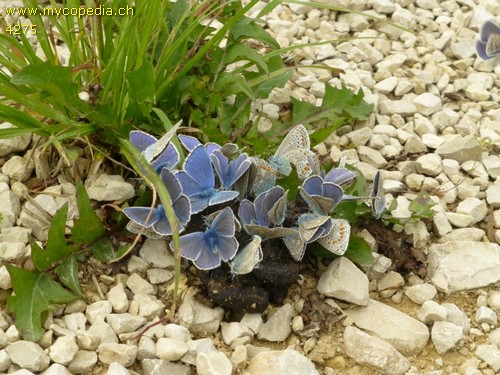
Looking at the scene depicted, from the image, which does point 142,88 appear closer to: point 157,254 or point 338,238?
point 157,254

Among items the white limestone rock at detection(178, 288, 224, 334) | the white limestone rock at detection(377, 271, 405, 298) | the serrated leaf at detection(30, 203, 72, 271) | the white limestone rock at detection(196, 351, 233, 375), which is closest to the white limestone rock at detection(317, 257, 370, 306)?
the white limestone rock at detection(377, 271, 405, 298)

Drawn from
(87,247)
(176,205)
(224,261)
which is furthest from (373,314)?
(87,247)

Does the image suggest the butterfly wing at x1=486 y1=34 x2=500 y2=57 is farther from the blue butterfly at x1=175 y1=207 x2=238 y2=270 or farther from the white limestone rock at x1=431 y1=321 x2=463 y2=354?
the blue butterfly at x1=175 y1=207 x2=238 y2=270

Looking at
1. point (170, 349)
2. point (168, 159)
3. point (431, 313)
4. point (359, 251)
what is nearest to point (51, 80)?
point (168, 159)

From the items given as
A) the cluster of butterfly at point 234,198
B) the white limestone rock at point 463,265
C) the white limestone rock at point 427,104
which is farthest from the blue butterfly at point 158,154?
the white limestone rock at point 427,104

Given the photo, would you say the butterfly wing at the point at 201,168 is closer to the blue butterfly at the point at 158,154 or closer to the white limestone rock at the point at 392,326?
the blue butterfly at the point at 158,154
